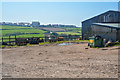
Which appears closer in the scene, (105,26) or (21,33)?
(105,26)

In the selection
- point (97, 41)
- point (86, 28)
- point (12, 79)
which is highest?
point (86, 28)

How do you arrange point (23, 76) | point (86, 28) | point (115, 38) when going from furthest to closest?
point (86, 28), point (115, 38), point (23, 76)

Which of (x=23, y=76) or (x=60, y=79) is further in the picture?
(x=23, y=76)

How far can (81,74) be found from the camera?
6.77 m

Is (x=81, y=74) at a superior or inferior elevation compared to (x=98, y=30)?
inferior

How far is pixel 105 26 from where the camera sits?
25562 millimetres

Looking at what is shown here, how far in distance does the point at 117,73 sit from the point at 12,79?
4094mm

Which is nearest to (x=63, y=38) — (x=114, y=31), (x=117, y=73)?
(x=114, y=31)

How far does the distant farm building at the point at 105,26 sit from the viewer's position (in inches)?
906

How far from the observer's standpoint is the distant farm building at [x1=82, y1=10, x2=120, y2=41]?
75.5ft

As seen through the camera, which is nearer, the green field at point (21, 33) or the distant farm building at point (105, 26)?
the distant farm building at point (105, 26)

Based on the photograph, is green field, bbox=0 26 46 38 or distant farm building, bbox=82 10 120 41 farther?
green field, bbox=0 26 46 38

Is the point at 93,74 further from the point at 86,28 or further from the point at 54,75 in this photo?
the point at 86,28

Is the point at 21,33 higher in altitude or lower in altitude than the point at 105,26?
lower
